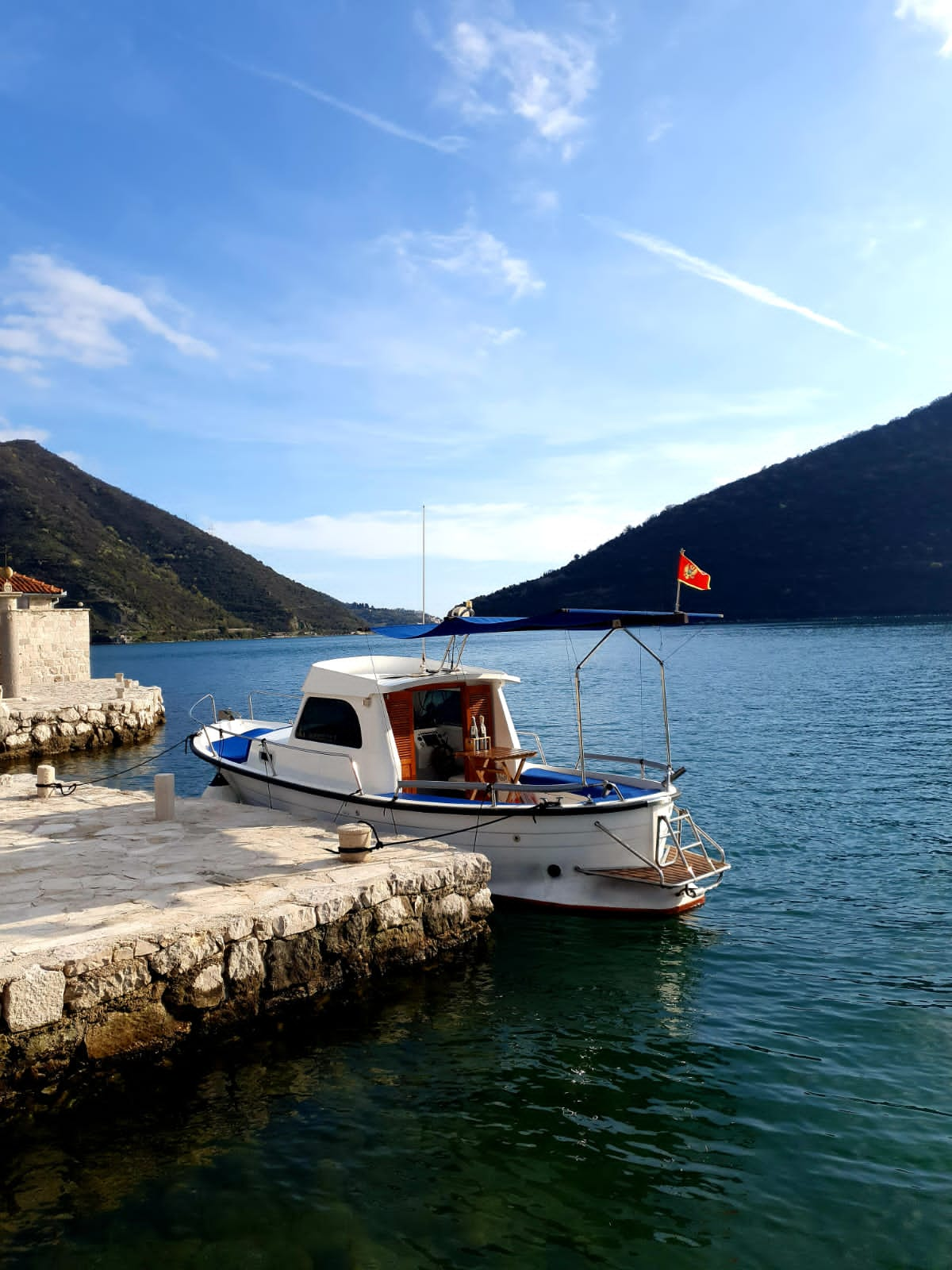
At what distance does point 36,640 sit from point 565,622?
2719cm

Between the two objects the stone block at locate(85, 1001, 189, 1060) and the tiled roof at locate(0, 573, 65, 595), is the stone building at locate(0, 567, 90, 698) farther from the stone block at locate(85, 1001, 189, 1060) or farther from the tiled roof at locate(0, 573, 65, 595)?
the stone block at locate(85, 1001, 189, 1060)

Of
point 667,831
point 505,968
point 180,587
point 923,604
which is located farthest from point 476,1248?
point 180,587

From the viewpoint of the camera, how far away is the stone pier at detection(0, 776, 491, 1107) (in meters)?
5.75

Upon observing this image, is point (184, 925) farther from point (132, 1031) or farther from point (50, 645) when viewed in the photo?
point (50, 645)

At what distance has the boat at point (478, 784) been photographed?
9.44 metres

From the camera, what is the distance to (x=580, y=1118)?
5.77 metres

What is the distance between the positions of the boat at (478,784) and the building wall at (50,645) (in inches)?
798

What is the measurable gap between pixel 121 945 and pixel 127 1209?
5.87ft

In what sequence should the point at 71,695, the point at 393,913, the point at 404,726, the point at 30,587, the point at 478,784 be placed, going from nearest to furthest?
the point at 393,913
the point at 478,784
the point at 404,726
the point at 71,695
the point at 30,587

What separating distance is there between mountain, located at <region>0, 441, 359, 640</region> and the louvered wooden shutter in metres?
101

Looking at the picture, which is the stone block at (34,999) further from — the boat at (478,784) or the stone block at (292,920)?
the boat at (478,784)

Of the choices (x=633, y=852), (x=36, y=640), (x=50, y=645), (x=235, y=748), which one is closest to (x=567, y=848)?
(x=633, y=852)

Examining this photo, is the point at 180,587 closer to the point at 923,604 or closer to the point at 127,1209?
the point at 923,604

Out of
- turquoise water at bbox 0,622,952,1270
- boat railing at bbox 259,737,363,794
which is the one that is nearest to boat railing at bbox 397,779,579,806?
boat railing at bbox 259,737,363,794
